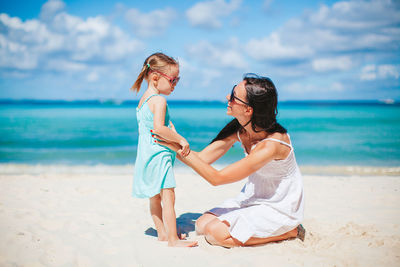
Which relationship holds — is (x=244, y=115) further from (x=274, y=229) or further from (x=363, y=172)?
(x=363, y=172)

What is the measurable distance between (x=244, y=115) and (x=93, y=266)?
6.57 feet

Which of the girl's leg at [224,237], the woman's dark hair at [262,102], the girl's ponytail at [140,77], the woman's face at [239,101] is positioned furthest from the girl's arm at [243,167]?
the girl's ponytail at [140,77]

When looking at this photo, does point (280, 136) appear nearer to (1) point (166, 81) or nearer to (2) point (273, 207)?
(2) point (273, 207)

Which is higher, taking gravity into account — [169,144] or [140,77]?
[140,77]

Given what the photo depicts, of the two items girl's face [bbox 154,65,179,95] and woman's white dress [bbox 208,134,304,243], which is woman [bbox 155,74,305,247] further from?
girl's face [bbox 154,65,179,95]

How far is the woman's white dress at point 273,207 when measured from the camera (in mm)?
2949

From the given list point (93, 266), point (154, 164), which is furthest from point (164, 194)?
point (93, 266)

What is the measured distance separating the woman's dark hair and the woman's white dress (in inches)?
8.3

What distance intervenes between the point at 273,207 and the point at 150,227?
1699 mm

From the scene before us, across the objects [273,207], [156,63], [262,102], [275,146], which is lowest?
[273,207]

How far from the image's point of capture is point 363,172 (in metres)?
8.82

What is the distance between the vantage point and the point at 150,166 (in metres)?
3.11

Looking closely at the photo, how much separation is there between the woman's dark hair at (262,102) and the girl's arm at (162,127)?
29.3 inches

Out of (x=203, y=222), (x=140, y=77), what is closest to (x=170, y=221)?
(x=203, y=222)
